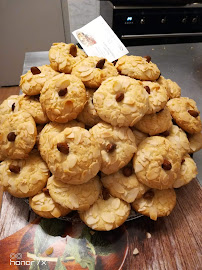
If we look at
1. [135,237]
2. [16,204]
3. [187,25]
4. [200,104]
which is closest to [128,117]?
[135,237]

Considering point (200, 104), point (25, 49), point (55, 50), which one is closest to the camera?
point (55, 50)

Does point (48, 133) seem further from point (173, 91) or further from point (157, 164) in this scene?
point (173, 91)

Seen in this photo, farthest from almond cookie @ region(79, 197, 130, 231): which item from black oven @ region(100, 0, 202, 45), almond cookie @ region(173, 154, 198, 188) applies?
black oven @ region(100, 0, 202, 45)

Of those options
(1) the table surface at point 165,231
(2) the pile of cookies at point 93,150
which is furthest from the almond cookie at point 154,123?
(1) the table surface at point 165,231

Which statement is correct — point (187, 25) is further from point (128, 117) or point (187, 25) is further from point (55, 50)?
point (128, 117)

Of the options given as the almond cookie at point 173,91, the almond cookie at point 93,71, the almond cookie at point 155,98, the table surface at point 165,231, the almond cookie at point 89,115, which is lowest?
the table surface at point 165,231

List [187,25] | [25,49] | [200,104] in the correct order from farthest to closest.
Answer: [25,49] < [187,25] < [200,104]

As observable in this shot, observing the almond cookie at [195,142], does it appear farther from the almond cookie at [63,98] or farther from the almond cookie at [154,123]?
the almond cookie at [63,98]

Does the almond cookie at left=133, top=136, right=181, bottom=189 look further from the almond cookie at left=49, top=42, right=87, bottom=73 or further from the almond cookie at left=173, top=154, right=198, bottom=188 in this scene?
the almond cookie at left=49, top=42, right=87, bottom=73
